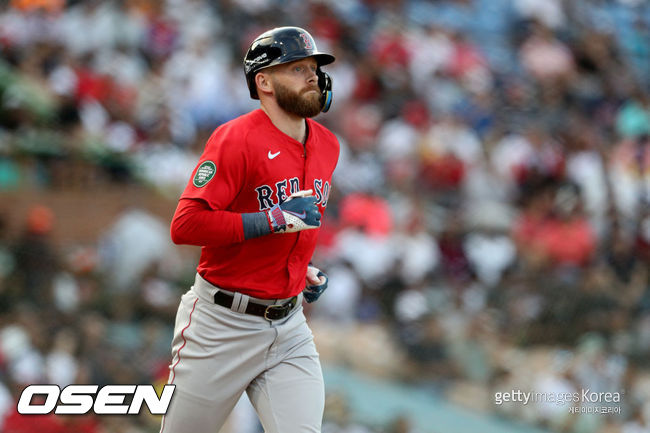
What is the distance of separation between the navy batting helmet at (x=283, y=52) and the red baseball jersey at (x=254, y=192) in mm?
182

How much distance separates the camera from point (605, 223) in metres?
7.82

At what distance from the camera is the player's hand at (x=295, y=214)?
303cm

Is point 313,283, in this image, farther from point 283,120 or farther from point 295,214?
point 283,120

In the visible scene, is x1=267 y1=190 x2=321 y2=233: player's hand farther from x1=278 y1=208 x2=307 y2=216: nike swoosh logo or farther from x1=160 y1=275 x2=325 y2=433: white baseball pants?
x1=160 y1=275 x2=325 y2=433: white baseball pants

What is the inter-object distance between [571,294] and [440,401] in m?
1.53

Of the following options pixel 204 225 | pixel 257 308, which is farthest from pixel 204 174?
pixel 257 308

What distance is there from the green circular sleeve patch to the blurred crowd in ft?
11.2

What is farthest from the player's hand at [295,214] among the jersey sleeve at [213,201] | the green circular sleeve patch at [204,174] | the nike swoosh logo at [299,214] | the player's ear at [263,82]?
the player's ear at [263,82]

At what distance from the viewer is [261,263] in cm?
321

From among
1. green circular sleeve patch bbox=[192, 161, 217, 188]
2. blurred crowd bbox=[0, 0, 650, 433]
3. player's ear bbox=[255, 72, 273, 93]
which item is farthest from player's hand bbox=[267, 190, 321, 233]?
blurred crowd bbox=[0, 0, 650, 433]

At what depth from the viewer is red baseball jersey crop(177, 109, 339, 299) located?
9.98 feet

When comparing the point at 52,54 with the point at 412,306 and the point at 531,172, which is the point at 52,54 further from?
the point at 531,172

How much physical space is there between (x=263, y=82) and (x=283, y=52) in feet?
0.50

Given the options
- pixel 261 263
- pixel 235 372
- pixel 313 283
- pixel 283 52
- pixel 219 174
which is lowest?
pixel 235 372
